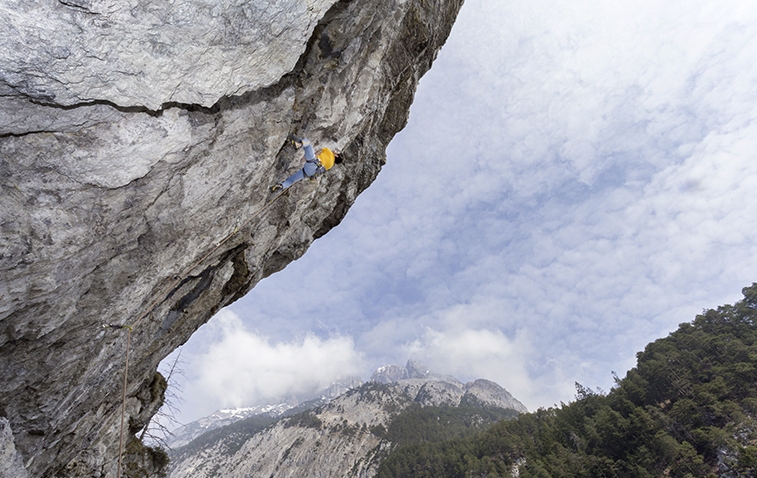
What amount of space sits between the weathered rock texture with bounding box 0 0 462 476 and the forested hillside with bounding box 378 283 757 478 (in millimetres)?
51342

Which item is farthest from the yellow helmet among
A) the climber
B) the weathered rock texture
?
the weathered rock texture

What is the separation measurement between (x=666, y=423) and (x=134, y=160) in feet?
215

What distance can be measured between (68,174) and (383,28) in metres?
7.82

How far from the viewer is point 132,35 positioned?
4.30 meters

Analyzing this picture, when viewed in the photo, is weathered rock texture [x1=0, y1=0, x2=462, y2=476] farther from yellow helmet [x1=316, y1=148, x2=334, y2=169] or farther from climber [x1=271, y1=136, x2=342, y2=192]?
yellow helmet [x1=316, y1=148, x2=334, y2=169]

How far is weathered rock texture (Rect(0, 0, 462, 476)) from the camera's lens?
392 centimetres

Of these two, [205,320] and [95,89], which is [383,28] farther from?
[205,320]

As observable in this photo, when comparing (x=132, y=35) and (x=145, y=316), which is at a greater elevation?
(x=132, y=35)

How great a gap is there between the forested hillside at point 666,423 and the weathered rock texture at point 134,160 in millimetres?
51342

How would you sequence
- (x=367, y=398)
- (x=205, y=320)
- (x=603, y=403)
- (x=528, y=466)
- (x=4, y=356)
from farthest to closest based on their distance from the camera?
(x=367, y=398) → (x=603, y=403) → (x=528, y=466) → (x=205, y=320) → (x=4, y=356)

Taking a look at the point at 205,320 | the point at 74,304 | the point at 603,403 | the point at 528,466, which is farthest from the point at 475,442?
the point at 74,304

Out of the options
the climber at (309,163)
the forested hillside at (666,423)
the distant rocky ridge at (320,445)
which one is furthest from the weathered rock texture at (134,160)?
the distant rocky ridge at (320,445)

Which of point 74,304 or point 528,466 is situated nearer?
point 74,304

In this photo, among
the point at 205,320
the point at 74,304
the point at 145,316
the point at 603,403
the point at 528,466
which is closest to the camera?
the point at 74,304
